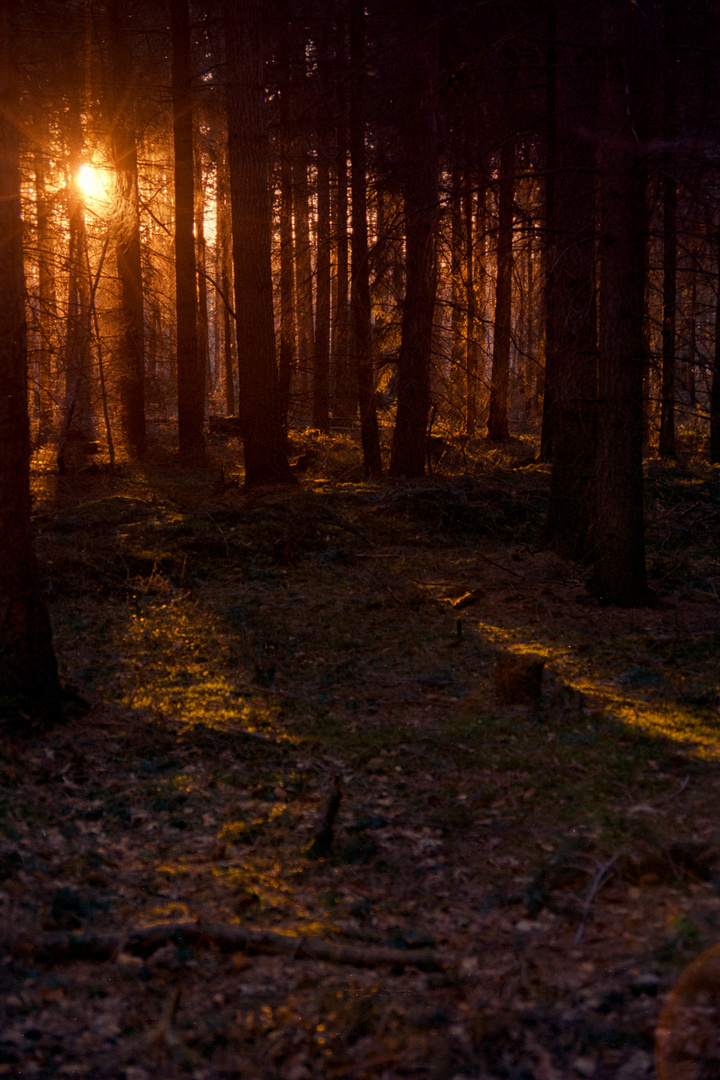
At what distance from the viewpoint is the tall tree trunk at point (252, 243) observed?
13.4 meters

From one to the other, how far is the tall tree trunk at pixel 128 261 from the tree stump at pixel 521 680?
44.7ft

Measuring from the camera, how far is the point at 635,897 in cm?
A: 409

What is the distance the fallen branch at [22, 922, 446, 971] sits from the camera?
3707mm

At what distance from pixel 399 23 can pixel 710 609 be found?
1235cm

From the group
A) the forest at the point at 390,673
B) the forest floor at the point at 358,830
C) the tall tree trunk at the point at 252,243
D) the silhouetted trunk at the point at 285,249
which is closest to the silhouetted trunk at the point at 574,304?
the forest at the point at 390,673

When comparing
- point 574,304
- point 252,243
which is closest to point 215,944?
point 574,304

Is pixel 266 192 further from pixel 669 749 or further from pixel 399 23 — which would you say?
pixel 669 749

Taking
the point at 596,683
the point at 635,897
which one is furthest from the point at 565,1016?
the point at 596,683

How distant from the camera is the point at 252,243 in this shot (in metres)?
13.7

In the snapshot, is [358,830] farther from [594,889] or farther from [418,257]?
[418,257]

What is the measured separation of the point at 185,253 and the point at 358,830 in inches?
639

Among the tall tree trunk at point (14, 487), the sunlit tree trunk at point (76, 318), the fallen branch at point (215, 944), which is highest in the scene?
the sunlit tree trunk at point (76, 318)

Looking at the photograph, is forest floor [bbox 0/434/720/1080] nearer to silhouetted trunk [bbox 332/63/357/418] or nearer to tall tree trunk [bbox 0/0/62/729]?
tall tree trunk [bbox 0/0/62/729]

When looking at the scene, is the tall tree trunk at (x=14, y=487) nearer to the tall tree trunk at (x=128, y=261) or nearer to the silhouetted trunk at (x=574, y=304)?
the silhouetted trunk at (x=574, y=304)
